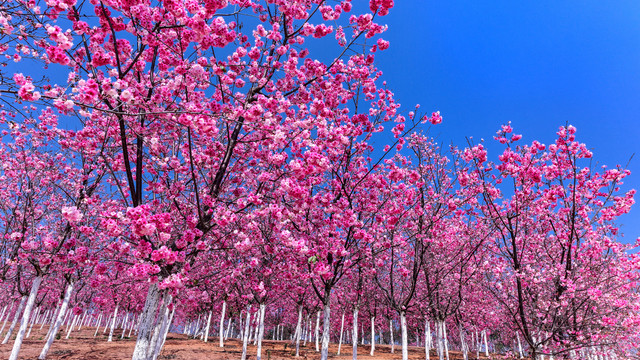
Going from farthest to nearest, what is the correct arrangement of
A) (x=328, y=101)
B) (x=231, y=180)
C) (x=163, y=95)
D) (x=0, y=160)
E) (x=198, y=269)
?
(x=0, y=160) < (x=198, y=269) < (x=328, y=101) < (x=231, y=180) < (x=163, y=95)

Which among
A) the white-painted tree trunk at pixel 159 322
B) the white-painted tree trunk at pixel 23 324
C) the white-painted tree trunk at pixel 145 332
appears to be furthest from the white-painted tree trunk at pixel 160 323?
the white-painted tree trunk at pixel 23 324

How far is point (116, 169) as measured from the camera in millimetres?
7641

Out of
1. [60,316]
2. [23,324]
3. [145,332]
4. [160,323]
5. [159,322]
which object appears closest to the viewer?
[145,332]

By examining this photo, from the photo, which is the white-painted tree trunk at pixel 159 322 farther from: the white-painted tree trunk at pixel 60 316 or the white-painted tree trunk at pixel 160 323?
the white-painted tree trunk at pixel 60 316

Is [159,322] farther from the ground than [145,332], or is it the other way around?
[145,332]

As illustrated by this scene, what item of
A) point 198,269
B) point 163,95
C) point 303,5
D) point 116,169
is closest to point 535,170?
point 303,5

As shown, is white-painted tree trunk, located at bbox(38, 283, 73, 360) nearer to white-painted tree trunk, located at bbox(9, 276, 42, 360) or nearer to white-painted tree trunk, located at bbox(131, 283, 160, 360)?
white-painted tree trunk, located at bbox(9, 276, 42, 360)

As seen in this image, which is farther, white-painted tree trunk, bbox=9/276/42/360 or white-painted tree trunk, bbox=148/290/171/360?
white-painted tree trunk, bbox=9/276/42/360

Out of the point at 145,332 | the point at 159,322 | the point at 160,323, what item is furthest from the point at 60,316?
the point at 145,332

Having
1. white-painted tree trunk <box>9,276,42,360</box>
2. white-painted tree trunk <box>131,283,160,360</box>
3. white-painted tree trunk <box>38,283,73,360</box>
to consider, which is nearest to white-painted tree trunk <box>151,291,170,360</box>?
white-painted tree trunk <box>131,283,160,360</box>

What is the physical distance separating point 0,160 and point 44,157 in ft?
7.17

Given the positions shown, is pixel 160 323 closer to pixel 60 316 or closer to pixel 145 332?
pixel 145 332

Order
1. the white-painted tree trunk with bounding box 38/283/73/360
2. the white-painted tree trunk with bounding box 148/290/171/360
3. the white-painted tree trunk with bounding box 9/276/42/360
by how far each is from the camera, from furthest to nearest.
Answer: the white-painted tree trunk with bounding box 38/283/73/360 < the white-painted tree trunk with bounding box 9/276/42/360 < the white-painted tree trunk with bounding box 148/290/171/360

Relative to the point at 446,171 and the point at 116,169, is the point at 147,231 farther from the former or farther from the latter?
the point at 446,171
